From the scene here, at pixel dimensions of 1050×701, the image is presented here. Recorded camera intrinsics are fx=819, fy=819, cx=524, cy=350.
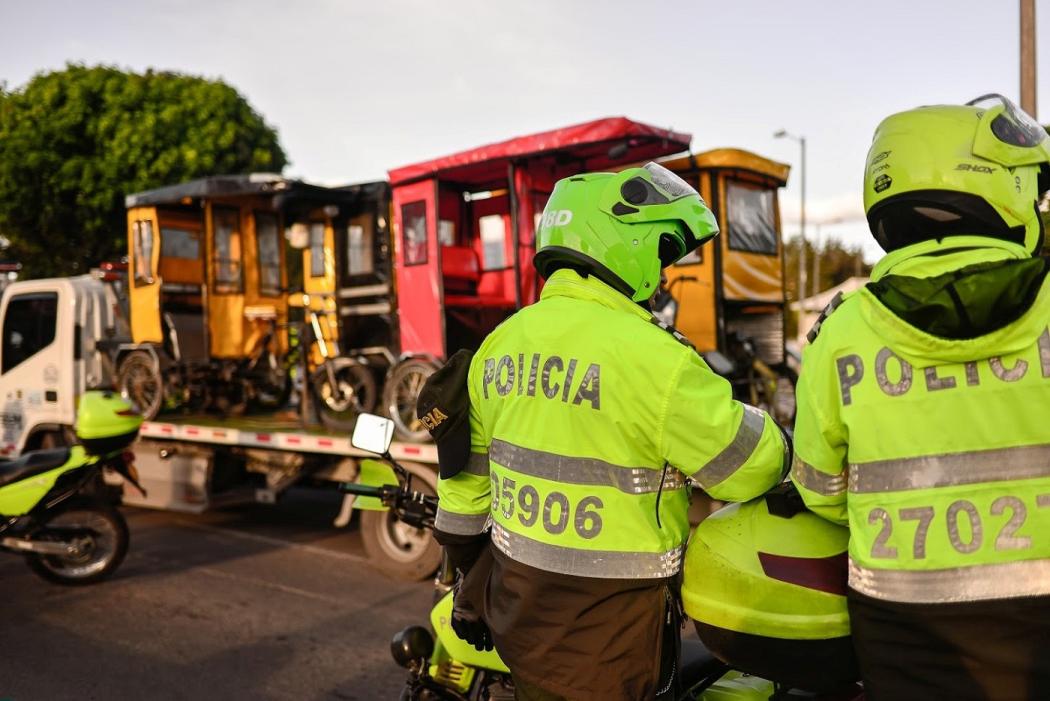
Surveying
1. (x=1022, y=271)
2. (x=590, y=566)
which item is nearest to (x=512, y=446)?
(x=590, y=566)

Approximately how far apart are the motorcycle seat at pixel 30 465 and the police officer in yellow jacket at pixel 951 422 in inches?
236

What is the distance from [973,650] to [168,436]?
26.8 ft

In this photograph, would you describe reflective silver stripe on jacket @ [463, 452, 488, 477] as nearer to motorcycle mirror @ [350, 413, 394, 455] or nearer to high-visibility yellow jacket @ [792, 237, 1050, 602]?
motorcycle mirror @ [350, 413, 394, 455]

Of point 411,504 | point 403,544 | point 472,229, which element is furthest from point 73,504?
point 472,229

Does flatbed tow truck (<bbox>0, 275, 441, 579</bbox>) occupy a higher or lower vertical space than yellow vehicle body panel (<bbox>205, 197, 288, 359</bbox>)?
lower

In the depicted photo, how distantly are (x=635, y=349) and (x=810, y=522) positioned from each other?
49 cm

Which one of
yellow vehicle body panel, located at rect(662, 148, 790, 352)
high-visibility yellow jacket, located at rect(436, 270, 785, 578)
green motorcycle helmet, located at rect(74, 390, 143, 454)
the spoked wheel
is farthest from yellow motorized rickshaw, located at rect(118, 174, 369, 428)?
high-visibility yellow jacket, located at rect(436, 270, 785, 578)

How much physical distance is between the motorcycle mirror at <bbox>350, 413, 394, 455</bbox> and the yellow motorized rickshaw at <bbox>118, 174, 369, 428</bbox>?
6.55m

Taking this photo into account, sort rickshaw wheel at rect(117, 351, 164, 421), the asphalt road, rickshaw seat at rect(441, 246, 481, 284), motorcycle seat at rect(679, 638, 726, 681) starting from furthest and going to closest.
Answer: rickshaw wheel at rect(117, 351, 164, 421), rickshaw seat at rect(441, 246, 481, 284), the asphalt road, motorcycle seat at rect(679, 638, 726, 681)

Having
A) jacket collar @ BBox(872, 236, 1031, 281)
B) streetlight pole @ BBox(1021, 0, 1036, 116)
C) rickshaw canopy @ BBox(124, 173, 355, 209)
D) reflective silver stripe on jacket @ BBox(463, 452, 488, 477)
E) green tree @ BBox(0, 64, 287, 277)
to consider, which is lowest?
reflective silver stripe on jacket @ BBox(463, 452, 488, 477)

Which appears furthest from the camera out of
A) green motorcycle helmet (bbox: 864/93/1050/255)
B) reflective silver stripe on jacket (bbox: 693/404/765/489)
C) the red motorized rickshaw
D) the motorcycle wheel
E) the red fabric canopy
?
the red motorized rickshaw

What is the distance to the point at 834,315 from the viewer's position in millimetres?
1559

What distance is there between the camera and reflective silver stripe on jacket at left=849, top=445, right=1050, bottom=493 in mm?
1374

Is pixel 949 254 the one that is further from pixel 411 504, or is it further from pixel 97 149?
pixel 97 149
